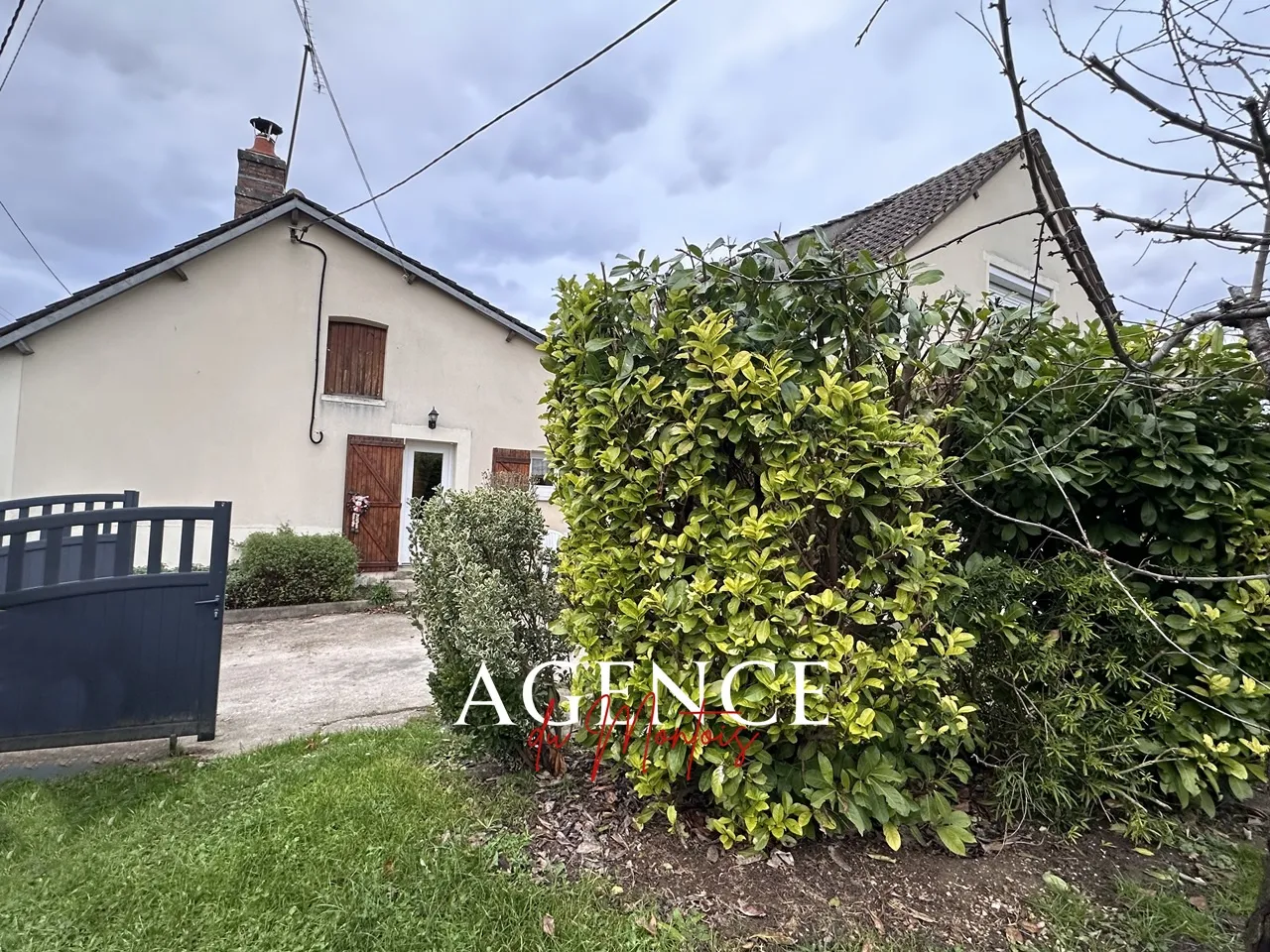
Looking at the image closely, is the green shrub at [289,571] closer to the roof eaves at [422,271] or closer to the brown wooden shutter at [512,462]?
the brown wooden shutter at [512,462]

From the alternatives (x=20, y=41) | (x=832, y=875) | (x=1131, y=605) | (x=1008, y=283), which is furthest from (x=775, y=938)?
(x=1008, y=283)

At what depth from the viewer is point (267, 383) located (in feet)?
26.4

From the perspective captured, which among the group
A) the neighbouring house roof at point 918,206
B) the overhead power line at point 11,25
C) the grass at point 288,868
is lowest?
the grass at point 288,868

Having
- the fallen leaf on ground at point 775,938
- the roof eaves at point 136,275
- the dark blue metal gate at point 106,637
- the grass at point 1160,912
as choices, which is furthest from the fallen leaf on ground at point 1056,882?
the roof eaves at point 136,275

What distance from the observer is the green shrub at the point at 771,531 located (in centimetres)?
191

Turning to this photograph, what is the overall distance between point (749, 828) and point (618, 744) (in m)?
0.55

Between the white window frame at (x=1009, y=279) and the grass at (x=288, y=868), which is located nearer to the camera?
the grass at (x=288, y=868)

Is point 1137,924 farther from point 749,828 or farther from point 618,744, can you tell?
point 618,744

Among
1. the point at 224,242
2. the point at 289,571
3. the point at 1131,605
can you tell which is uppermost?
the point at 224,242

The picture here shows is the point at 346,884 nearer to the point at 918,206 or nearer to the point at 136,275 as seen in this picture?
the point at 136,275

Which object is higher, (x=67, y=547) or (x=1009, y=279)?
(x=1009, y=279)

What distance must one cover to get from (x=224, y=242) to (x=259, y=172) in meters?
2.41

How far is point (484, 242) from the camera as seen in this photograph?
11.1 m

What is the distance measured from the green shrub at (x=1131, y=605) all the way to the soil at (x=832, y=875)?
0.19m
